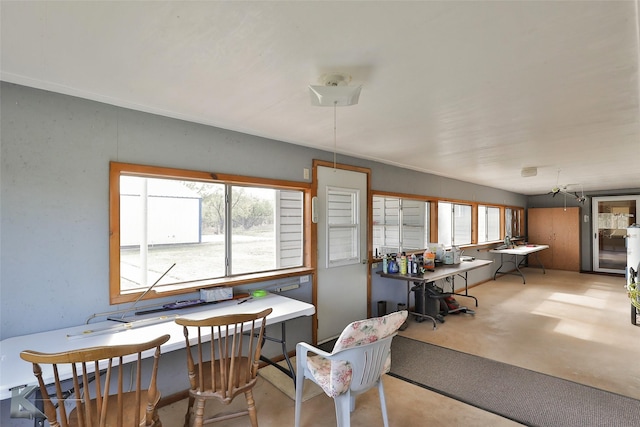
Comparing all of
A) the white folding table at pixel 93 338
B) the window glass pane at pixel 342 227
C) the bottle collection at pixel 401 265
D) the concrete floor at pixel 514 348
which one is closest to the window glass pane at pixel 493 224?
the concrete floor at pixel 514 348

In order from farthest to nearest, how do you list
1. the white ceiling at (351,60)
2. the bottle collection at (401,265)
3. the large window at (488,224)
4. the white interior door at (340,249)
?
the large window at (488,224), the bottle collection at (401,265), the white interior door at (340,249), the white ceiling at (351,60)

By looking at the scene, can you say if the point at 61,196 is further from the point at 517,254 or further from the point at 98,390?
the point at 517,254

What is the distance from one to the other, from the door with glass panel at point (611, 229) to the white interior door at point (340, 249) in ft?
26.7

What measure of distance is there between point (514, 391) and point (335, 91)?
2893 mm

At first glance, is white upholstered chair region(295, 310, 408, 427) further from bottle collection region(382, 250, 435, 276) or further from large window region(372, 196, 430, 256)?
large window region(372, 196, 430, 256)

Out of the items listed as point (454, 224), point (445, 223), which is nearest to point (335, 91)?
point (445, 223)

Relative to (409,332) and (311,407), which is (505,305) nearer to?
(409,332)

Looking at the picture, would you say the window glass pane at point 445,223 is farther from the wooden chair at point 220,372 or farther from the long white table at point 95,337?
the wooden chair at point 220,372

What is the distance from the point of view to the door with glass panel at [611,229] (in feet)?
→ 26.0

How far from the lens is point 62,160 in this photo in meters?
2.01

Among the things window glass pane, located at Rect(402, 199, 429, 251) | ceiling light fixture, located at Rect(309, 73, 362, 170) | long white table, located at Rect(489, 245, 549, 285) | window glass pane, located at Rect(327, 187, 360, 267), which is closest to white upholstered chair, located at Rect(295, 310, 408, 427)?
ceiling light fixture, located at Rect(309, 73, 362, 170)

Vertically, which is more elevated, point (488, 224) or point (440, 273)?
point (488, 224)

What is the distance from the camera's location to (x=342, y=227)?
3.90 meters

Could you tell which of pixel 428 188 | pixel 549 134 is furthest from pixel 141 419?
pixel 428 188
